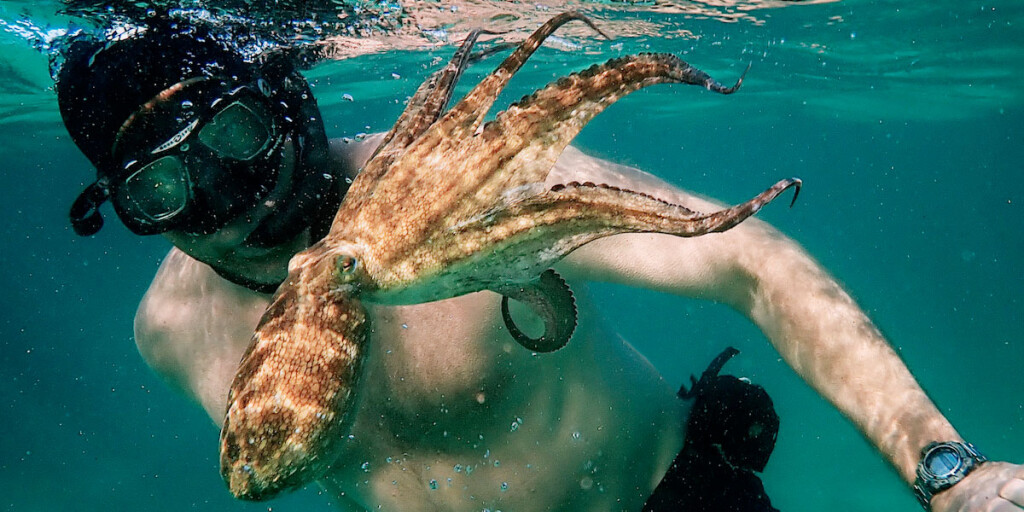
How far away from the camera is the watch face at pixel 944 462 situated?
1514 mm

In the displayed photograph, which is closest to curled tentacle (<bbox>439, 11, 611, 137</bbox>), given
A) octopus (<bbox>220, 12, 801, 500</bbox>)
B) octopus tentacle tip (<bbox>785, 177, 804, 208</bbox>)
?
octopus (<bbox>220, 12, 801, 500</bbox>)

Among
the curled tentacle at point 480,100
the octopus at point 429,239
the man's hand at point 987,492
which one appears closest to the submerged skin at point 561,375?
the man's hand at point 987,492

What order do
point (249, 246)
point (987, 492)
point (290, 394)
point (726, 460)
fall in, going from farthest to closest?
point (726, 460)
point (249, 246)
point (987, 492)
point (290, 394)

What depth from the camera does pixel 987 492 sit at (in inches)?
54.1

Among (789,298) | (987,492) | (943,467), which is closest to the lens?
(987,492)

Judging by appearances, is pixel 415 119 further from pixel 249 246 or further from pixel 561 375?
pixel 561 375

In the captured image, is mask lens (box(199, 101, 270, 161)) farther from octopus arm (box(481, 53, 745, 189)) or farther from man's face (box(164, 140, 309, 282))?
octopus arm (box(481, 53, 745, 189))

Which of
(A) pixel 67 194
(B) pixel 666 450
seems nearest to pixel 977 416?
(B) pixel 666 450

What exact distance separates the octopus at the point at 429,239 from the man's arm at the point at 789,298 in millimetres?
1082

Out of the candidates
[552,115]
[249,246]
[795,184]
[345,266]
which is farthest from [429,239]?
[249,246]

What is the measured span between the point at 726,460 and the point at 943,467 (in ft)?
4.16

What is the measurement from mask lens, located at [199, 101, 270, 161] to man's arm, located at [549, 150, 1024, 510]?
106 cm

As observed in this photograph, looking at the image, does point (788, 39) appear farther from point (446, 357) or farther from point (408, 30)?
point (446, 357)

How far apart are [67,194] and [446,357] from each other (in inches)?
1698
